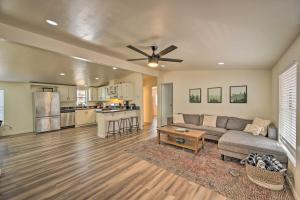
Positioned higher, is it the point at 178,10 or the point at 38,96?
the point at 178,10

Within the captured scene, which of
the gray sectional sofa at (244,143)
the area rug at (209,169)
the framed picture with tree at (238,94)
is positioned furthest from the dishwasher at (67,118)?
the framed picture with tree at (238,94)

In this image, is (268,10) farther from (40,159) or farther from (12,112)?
(12,112)

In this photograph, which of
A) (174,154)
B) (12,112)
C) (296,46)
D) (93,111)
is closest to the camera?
(296,46)

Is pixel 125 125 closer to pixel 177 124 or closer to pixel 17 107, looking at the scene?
pixel 177 124

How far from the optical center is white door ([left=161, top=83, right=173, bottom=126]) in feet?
23.1

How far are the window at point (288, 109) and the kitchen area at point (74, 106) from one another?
15.9 feet

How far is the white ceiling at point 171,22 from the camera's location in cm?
163

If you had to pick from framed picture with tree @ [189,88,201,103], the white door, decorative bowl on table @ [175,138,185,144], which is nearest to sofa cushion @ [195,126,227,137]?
decorative bowl on table @ [175,138,185,144]

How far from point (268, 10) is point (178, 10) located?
3.10ft

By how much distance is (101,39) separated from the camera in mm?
2881

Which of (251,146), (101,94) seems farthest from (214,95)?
(101,94)

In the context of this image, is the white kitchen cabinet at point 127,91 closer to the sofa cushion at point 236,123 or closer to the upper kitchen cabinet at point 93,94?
the upper kitchen cabinet at point 93,94

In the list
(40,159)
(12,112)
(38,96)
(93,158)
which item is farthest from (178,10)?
(12,112)

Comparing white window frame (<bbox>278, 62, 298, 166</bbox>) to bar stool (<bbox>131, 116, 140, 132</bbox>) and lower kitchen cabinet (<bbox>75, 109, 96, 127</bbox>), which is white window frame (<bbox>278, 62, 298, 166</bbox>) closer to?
bar stool (<bbox>131, 116, 140, 132</bbox>)
